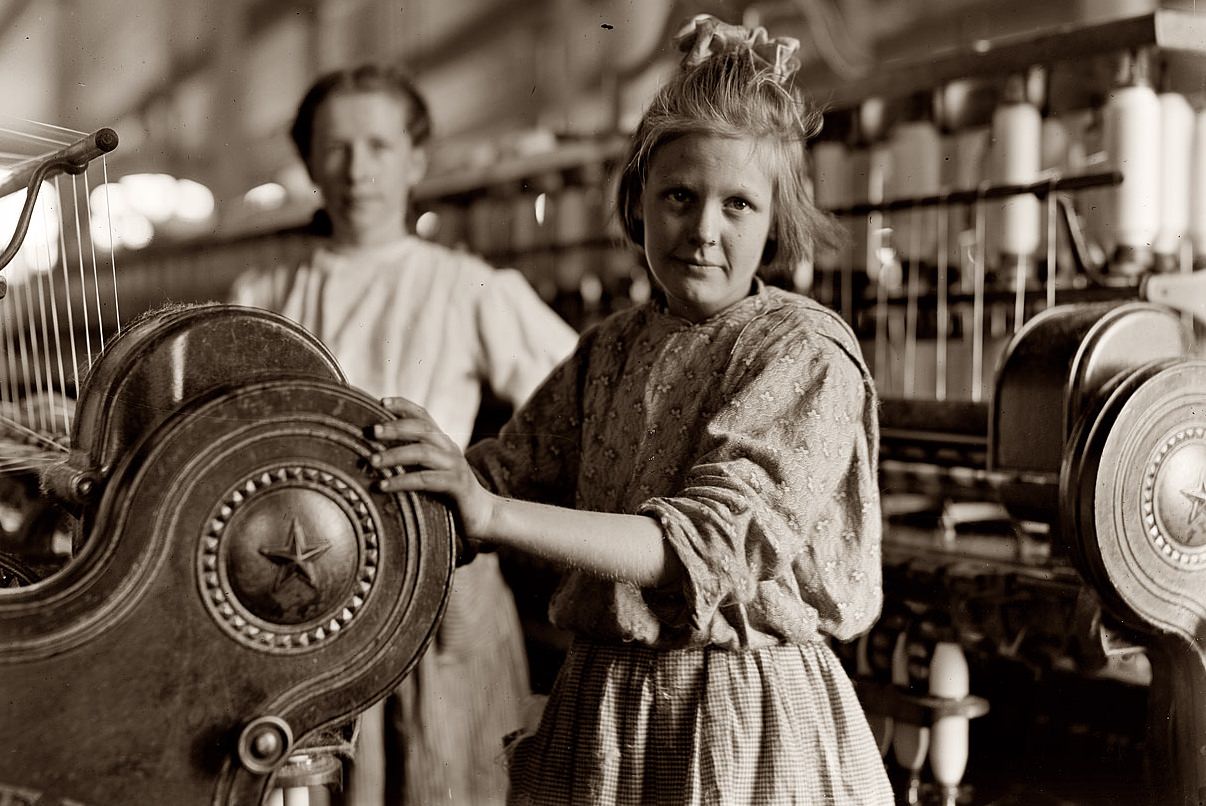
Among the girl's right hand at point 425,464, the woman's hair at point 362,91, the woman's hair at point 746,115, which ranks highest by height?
the woman's hair at point 362,91

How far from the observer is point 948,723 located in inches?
76.9

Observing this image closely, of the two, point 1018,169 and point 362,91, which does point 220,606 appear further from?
point 1018,169

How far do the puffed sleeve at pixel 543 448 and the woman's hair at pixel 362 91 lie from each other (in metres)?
0.59

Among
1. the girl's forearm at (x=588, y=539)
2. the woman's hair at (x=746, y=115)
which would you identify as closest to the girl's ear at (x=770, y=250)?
the woman's hair at (x=746, y=115)

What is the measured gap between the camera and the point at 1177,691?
157 centimetres

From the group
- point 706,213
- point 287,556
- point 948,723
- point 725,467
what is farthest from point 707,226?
point 948,723

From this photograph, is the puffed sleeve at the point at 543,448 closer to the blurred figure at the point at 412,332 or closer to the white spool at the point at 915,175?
the blurred figure at the point at 412,332

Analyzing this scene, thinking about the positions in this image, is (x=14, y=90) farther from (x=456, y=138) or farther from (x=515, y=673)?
(x=456, y=138)

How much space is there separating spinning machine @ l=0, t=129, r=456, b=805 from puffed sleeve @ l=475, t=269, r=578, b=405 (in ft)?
2.89

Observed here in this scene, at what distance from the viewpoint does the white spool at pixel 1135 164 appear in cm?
206

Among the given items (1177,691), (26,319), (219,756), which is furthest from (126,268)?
(1177,691)

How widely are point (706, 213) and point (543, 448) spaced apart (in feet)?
1.17

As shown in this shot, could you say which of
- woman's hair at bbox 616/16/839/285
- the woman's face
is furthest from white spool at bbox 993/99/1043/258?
the woman's face

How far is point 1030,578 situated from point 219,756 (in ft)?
4.49
